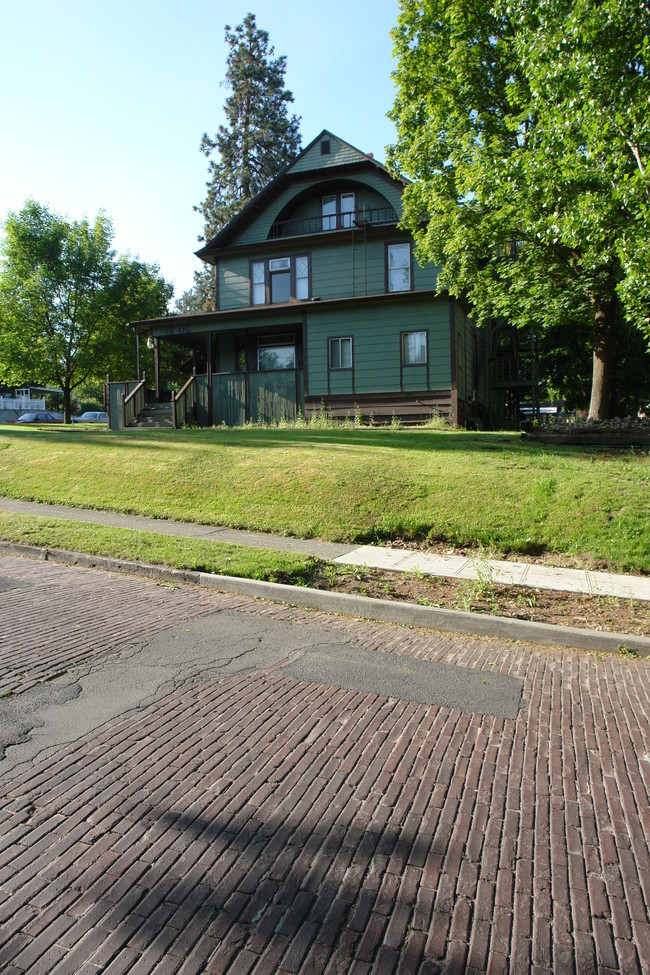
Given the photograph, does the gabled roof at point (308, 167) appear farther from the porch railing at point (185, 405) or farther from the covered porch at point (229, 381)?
the porch railing at point (185, 405)

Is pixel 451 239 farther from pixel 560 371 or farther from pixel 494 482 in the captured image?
pixel 560 371

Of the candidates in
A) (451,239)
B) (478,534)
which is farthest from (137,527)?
(451,239)

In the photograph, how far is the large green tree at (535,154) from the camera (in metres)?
11.0

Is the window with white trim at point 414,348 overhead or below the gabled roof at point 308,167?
below

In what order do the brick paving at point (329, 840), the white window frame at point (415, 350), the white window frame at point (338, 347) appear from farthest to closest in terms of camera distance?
the white window frame at point (338, 347), the white window frame at point (415, 350), the brick paving at point (329, 840)

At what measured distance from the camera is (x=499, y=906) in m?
2.62

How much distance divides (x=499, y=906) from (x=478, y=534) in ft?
25.3

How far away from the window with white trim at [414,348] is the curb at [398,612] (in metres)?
16.5

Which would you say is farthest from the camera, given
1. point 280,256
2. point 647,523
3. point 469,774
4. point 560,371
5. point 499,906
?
point 560,371

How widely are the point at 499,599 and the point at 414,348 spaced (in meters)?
16.9

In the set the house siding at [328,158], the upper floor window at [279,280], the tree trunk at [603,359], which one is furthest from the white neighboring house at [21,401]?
the tree trunk at [603,359]

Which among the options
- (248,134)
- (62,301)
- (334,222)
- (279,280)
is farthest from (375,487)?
(248,134)

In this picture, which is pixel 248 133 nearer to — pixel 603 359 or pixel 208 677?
pixel 603 359

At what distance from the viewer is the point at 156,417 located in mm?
24891
